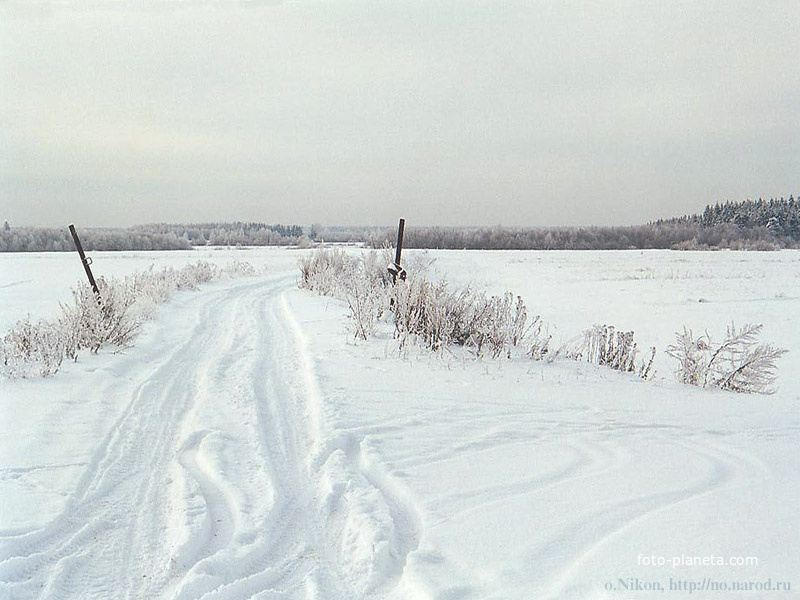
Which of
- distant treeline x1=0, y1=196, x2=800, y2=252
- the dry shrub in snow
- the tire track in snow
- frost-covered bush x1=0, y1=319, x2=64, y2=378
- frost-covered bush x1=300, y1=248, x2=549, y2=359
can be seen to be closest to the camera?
the tire track in snow

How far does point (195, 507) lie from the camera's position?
3299mm

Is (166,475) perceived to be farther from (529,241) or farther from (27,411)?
(529,241)

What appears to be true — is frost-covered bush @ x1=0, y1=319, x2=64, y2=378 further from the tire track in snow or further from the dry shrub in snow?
the tire track in snow

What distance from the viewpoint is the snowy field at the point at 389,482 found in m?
2.59

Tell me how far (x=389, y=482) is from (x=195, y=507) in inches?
48.2

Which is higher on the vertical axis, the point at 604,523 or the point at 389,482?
the point at 604,523

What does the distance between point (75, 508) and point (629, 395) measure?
5219 mm

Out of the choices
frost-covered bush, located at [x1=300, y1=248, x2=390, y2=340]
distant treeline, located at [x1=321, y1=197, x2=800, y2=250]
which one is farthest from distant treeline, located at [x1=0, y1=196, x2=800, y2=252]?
frost-covered bush, located at [x1=300, y1=248, x2=390, y2=340]

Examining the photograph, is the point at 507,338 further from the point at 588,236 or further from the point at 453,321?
the point at 588,236

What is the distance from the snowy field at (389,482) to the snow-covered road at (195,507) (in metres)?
0.01

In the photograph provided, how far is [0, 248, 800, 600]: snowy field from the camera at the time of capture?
8.50 ft

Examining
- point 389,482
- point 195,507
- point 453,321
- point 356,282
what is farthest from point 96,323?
point 389,482

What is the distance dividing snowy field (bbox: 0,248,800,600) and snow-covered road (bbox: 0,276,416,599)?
1 centimetres

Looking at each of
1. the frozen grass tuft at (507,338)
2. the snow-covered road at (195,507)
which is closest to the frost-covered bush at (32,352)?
the snow-covered road at (195,507)
